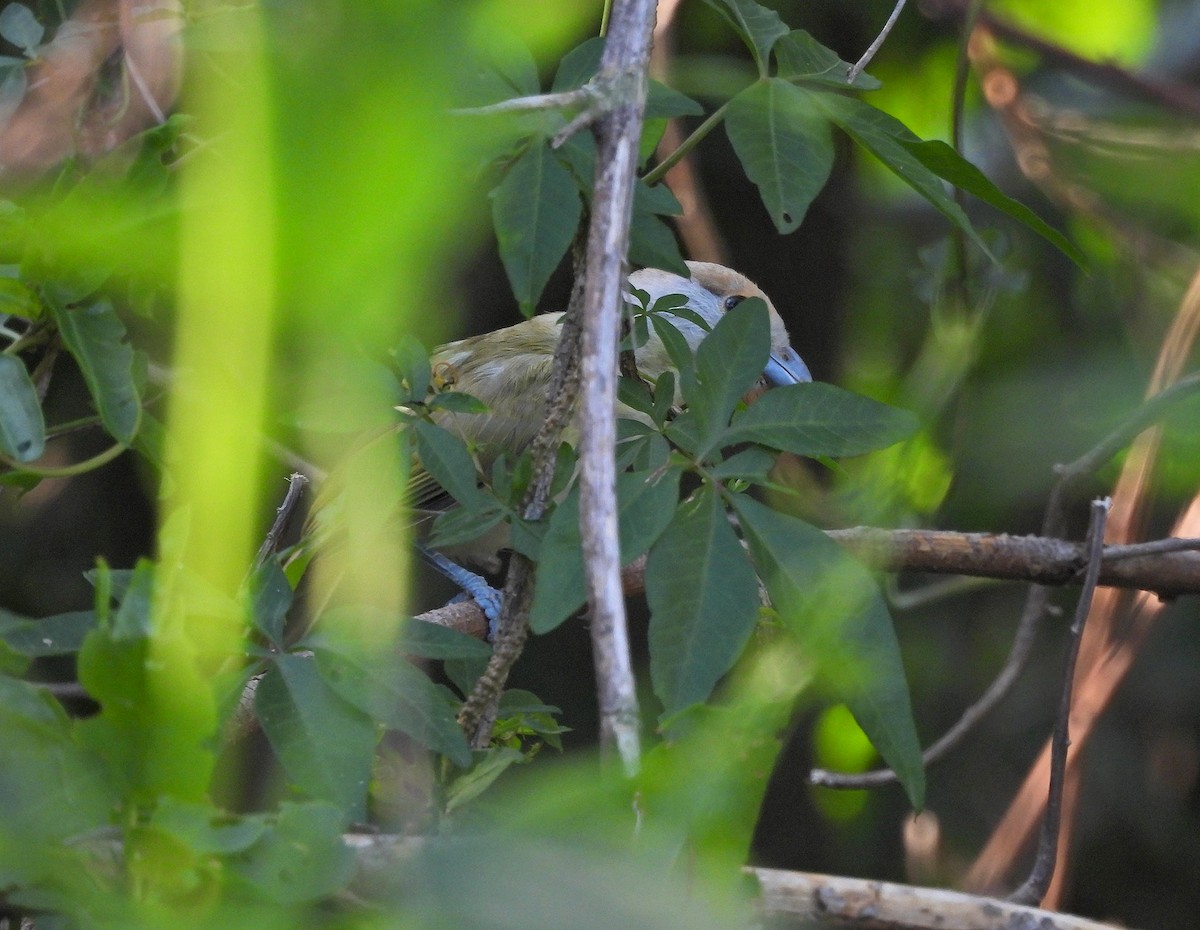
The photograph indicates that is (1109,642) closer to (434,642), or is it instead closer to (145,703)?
(434,642)

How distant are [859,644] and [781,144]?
34 centimetres

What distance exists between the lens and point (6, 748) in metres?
0.44

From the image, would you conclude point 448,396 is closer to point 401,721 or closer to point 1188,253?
point 401,721

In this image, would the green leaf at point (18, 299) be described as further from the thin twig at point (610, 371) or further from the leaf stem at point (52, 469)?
the thin twig at point (610, 371)

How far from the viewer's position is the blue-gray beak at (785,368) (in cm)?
248

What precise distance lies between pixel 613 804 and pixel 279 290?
0.16 meters

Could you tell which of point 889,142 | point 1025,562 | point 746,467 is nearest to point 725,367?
point 746,467

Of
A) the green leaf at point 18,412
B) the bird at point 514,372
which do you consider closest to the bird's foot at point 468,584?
the bird at point 514,372

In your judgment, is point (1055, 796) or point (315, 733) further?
point (1055, 796)

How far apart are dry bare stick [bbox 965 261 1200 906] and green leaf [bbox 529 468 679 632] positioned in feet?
3.80

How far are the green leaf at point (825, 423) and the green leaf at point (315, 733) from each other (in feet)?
1.00

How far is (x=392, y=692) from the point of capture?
29.1 inches

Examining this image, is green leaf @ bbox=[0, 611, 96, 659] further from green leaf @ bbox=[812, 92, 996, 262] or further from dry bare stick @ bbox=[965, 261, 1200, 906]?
dry bare stick @ bbox=[965, 261, 1200, 906]

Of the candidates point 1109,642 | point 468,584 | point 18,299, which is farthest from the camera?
point 468,584
